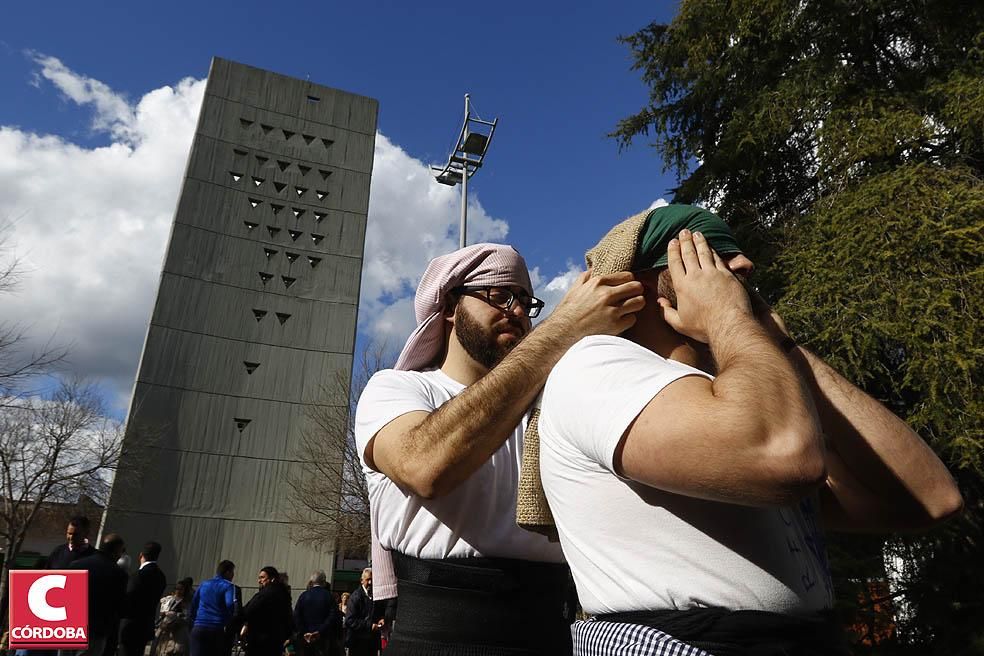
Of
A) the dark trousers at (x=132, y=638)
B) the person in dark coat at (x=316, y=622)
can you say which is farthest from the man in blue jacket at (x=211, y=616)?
the person in dark coat at (x=316, y=622)

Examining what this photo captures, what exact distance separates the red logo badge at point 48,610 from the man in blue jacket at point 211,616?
191 cm

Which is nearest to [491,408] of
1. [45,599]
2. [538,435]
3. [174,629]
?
[538,435]

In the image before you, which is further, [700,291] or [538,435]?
[538,435]

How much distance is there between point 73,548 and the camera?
624 centimetres

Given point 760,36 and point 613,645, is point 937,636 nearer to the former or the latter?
point 613,645

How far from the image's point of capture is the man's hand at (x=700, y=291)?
3.94ft

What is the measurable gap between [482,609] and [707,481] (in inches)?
37.0

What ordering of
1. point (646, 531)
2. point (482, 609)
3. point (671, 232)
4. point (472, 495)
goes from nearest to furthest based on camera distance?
point (646, 531) → point (671, 232) → point (482, 609) → point (472, 495)

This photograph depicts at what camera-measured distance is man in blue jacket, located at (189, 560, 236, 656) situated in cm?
769

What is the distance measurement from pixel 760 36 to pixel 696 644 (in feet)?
34.0

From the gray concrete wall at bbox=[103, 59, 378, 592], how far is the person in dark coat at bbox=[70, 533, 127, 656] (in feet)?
78.2

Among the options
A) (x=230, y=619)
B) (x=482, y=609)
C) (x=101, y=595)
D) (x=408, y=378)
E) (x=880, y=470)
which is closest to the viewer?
(x=880, y=470)

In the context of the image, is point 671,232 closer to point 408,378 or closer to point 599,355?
point 599,355

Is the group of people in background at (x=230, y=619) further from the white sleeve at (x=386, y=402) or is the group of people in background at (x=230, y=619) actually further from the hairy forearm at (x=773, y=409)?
the hairy forearm at (x=773, y=409)
